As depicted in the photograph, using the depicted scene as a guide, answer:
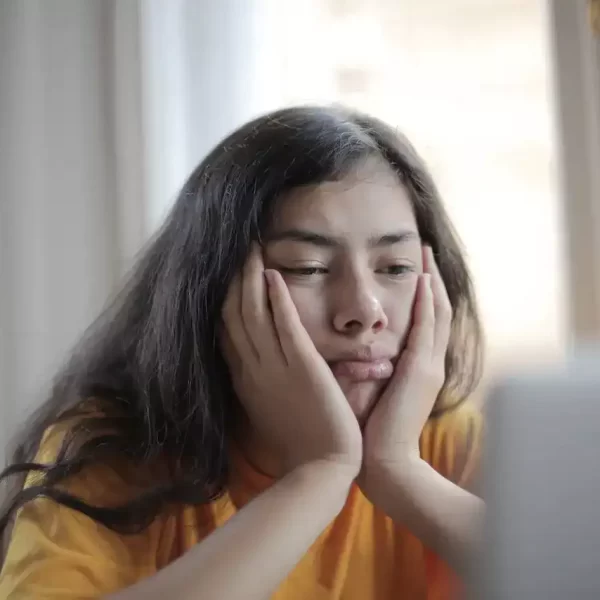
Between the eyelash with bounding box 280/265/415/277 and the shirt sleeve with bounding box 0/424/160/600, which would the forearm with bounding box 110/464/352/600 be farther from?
the eyelash with bounding box 280/265/415/277

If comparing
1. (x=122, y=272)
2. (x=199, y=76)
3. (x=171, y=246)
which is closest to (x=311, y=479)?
(x=171, y=246)

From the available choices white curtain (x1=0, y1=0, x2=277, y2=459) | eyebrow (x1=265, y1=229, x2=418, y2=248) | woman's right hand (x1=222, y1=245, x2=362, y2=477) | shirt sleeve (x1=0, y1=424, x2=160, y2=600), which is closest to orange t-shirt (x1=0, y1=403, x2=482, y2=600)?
shirt sleeve (x1=0, y1=424, x2=160, y2=600)

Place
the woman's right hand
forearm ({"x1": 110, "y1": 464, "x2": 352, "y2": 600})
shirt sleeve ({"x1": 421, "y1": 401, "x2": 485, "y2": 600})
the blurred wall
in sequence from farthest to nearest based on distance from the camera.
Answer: the blurred wall
shirt sleeve ({"x1": 421, "y1": 401, "x2": 485, "y2": 600})
the woman's right hand
forearm ({"x1": 110, "y1": 464, "x2": 352, "y2": 600})

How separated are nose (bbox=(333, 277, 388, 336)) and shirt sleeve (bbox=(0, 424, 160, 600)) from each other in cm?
29

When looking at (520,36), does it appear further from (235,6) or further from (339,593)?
(339,593)

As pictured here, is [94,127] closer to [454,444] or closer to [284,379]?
[284,379]

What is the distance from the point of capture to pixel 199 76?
1150 mm

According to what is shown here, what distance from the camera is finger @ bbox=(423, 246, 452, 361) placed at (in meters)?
0.76

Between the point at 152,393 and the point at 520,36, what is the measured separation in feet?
2.50

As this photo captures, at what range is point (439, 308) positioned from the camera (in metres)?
0.77

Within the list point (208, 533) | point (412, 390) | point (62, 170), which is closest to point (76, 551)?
point (208, 533)

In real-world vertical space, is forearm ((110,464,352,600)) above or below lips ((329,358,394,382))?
below

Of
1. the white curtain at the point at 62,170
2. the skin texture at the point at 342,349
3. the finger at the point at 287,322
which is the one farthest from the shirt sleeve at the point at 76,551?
the white curtain at the point at 62,170

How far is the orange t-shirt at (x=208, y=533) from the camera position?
619 millimetres
